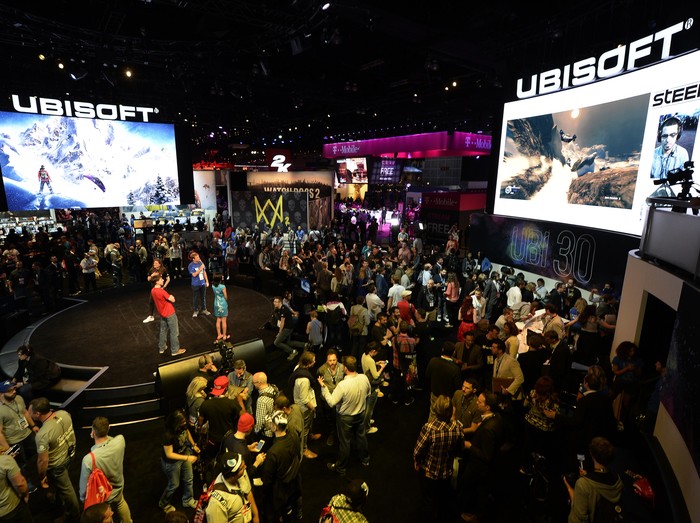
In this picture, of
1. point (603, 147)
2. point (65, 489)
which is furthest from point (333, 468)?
point (603, 147)

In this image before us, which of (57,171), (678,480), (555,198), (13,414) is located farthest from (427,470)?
(57,171)

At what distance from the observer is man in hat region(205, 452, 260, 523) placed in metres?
2.78

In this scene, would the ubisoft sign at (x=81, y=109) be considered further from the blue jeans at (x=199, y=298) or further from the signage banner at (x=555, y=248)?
the signage banner at (x=555, y=248)

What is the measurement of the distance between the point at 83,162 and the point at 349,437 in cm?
1337

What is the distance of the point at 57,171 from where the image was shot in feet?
41.0

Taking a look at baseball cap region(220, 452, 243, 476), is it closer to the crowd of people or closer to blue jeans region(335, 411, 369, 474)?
the crowd of people

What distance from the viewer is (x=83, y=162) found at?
12859 mm

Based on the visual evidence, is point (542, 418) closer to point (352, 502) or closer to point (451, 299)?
point (352, 502)

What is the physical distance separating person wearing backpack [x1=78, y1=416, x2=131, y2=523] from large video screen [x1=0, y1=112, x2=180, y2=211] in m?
12.3

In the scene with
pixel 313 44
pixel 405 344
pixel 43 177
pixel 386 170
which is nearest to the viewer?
pixel 405 344

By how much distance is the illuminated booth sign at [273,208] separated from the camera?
15.9m

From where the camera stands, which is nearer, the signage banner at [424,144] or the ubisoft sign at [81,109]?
the ubisoft sign at [81,109]

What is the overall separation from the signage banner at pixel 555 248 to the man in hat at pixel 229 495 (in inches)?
331

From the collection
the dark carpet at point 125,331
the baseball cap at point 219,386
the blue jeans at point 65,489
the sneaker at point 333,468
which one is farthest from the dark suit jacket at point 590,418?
the dark carpet at point 125,331
